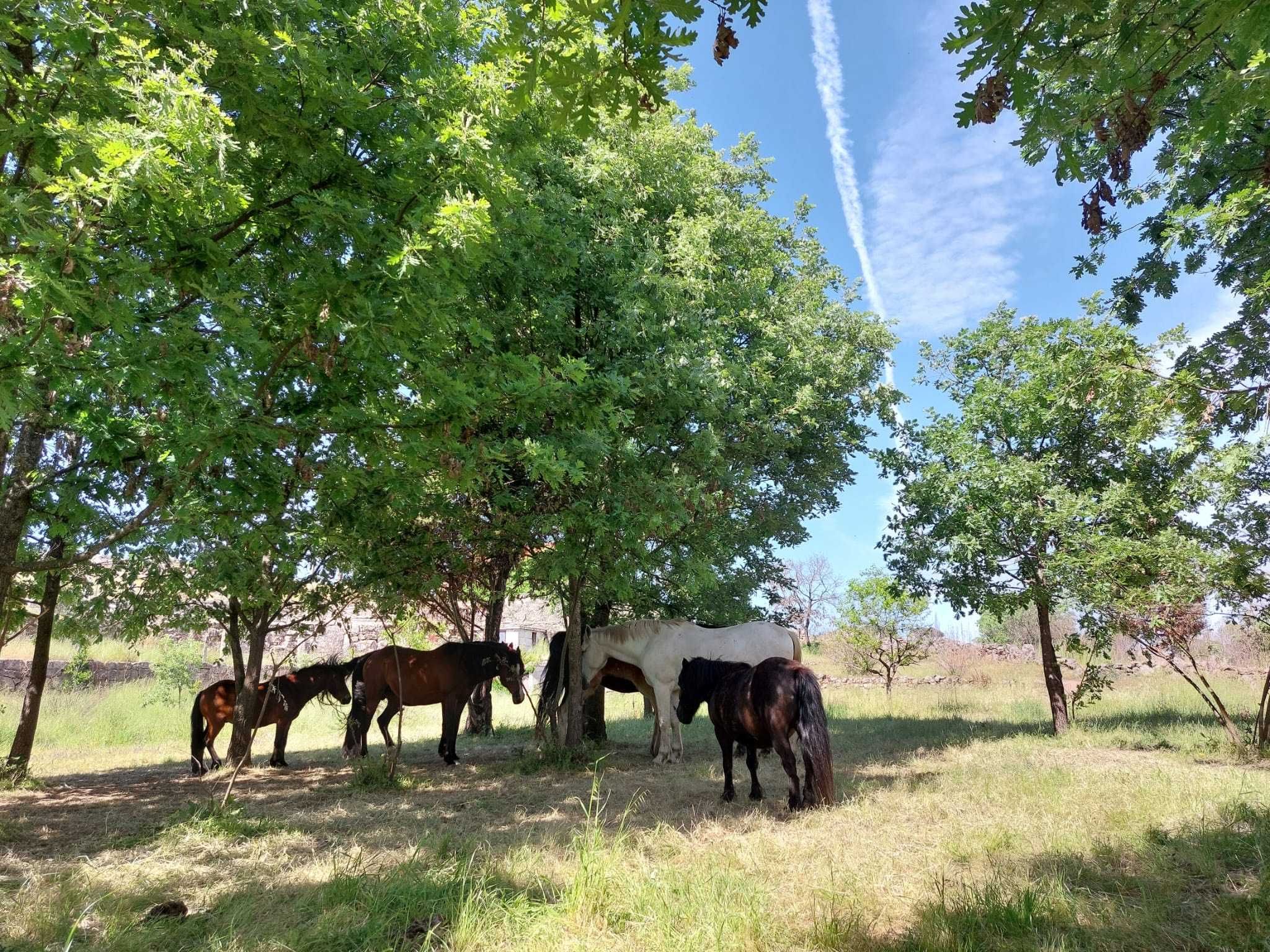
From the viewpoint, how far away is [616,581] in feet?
34.3

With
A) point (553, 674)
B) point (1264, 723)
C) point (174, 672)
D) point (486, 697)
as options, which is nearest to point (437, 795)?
point (553, 674)

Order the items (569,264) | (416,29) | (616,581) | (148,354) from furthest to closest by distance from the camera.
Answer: (616,581) → (569,264) → (416,29) → (148,354)

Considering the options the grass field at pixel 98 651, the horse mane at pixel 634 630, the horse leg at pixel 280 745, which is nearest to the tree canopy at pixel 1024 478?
the horse mane at pixel 634 630

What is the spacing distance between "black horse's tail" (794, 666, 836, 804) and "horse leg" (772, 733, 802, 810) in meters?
0.16

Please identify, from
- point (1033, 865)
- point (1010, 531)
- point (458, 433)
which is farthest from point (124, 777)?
point (1010, 531)

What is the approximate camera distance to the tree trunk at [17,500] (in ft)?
21.4

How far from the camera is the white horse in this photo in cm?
1228

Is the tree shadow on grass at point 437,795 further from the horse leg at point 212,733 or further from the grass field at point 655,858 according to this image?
the horse leg at point 212,733

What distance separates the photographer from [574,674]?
11.7m

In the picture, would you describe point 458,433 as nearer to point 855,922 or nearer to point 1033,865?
point 855,922

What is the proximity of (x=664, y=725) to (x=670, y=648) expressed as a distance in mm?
1293

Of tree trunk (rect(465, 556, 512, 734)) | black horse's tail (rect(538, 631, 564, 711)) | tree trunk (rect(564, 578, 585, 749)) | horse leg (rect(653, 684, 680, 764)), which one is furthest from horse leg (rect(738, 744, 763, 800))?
tree trunk (rect(465, 556, 512, 734))

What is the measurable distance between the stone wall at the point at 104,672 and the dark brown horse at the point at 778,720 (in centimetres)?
1782

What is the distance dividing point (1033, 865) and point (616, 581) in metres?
6.48
